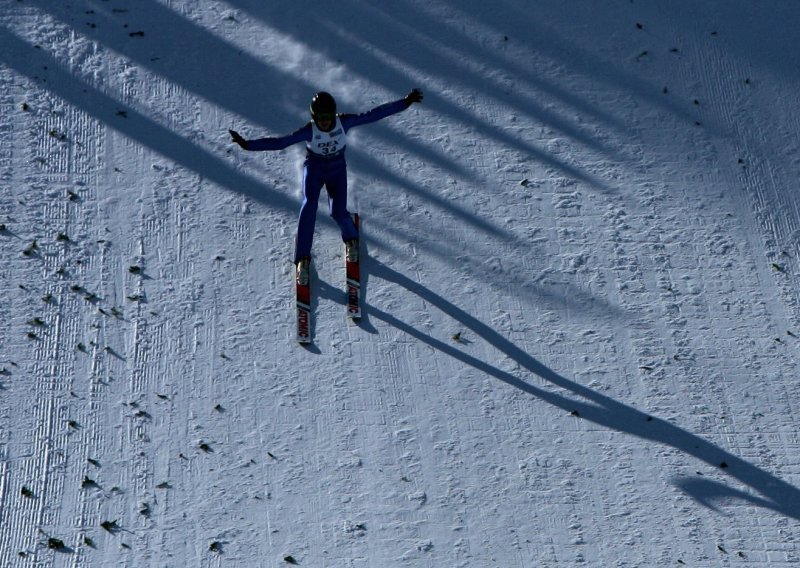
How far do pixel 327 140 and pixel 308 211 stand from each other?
642mm

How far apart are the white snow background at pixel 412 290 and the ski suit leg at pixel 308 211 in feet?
0.77

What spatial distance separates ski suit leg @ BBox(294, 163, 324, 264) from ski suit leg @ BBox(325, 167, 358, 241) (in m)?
0.08

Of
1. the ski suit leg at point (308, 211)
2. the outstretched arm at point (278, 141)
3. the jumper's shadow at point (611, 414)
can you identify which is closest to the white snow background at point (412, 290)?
the jumper's shadow at point (611, 414)

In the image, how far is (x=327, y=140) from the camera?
8516 millimetres

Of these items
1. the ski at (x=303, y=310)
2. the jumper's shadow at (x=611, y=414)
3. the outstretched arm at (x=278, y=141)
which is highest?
the outstretched arm at (x=278, y=141)

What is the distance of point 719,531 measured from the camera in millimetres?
8070

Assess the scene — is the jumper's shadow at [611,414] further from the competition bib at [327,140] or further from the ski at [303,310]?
the competition bib at [327,140]

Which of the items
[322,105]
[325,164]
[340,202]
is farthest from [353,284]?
[322,105]

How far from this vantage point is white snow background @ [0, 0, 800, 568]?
8.05m

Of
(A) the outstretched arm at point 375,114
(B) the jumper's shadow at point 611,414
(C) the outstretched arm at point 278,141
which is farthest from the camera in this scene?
(A) the outstretched arm at point 375,114

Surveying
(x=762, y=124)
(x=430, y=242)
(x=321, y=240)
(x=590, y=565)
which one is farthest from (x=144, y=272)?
(x=762, y=124)

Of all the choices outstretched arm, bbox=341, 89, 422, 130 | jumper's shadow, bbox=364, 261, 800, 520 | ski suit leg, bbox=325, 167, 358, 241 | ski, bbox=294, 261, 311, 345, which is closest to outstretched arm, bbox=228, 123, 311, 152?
outstretched arm, bbox=341, 89, 422, 130

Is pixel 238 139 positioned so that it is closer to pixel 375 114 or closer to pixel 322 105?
pixel 322 105

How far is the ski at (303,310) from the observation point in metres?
8.80
